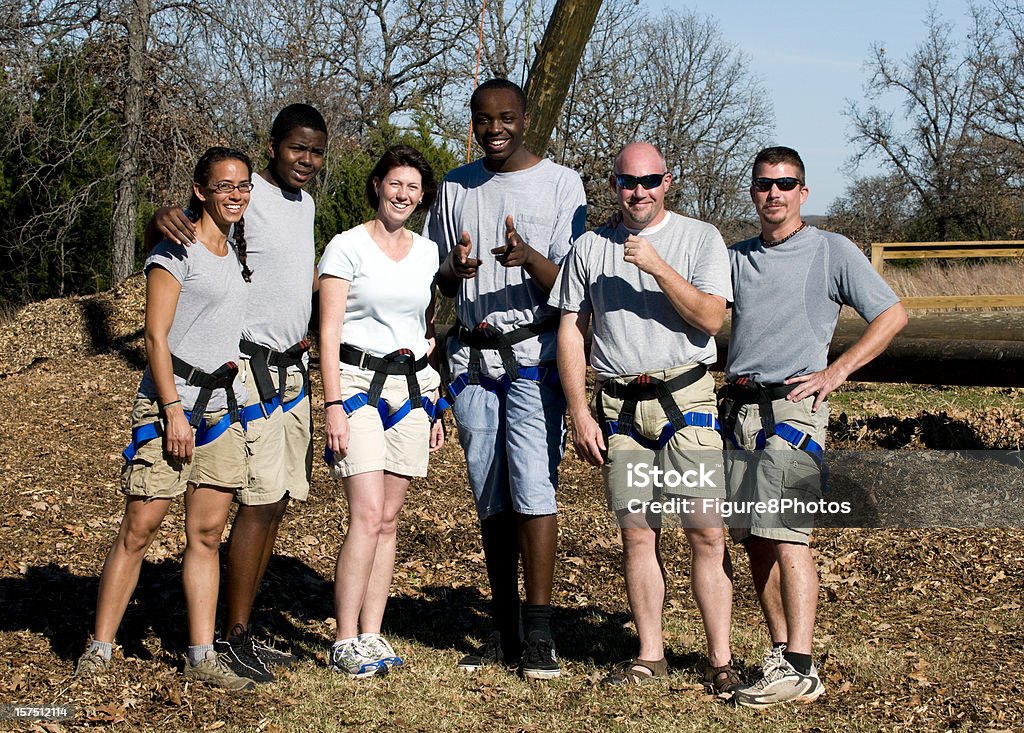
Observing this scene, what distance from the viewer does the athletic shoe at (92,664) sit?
443 cm

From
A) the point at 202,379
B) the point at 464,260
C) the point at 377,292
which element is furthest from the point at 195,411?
the point at 464,260

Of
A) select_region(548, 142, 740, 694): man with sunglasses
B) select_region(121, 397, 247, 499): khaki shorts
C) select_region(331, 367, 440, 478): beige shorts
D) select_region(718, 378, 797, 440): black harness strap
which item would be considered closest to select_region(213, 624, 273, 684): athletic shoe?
select_region(121, 397, 247, 499): khaki shorts

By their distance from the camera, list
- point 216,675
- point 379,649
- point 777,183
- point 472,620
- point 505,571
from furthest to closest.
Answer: point 472,620 < point 505,571 < point 379,649 < point 216,675 < point 777,183

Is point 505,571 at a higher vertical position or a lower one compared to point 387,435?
lower

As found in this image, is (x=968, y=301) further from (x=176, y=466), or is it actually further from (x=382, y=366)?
(x=176, y=466)

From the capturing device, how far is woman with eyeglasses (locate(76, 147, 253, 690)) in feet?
13.8

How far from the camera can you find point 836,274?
434 centimetres

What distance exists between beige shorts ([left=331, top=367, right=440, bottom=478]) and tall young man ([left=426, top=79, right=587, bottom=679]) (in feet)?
0.78

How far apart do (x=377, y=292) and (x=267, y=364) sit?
1.69 feet

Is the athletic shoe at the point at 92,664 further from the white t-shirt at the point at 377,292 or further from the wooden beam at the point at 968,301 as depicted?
the wooden beam at the point at 968,301

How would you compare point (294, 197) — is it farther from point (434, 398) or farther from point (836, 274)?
point (836, 274)

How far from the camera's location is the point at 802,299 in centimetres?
437

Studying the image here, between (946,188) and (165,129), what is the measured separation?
32.2m

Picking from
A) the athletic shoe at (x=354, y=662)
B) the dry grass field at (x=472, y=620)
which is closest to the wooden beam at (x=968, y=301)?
the dry grass field at (x=472, y=620)
